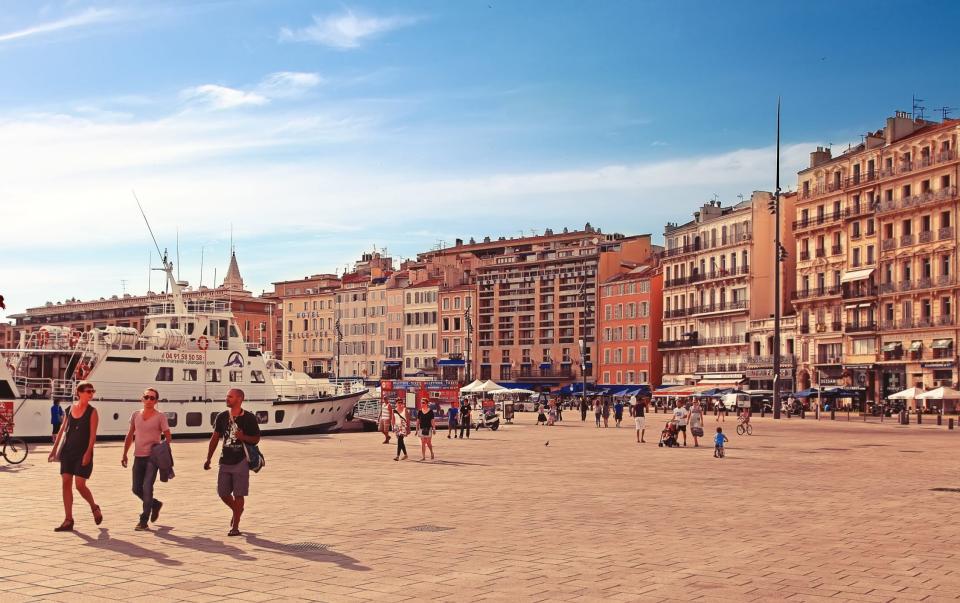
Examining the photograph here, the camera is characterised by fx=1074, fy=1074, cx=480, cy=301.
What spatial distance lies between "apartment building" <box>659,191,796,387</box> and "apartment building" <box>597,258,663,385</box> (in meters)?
1.89

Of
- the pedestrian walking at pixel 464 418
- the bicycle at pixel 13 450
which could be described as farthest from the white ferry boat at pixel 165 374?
the bicycle at pixel 13 450

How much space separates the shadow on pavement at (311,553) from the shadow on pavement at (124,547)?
1137 millimetres

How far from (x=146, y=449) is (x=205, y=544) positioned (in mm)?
1735

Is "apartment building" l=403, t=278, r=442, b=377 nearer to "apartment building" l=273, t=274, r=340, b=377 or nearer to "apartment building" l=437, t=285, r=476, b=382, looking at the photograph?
"apartment building" l=437, t=285, r=476, b=382

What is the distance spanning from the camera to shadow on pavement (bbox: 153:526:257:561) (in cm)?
1090

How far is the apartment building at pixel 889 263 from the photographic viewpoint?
227 ft

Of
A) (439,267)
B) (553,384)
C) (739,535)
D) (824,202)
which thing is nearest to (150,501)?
(739,535)

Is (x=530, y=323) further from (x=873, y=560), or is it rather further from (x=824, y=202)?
(x=873, y=560)

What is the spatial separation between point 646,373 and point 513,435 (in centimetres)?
6112

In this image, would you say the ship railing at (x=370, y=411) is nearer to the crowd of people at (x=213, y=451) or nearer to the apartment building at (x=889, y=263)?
the crowd of people at (x=213, y=451)

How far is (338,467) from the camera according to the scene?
925 inches

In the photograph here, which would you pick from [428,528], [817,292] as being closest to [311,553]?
[428,528]

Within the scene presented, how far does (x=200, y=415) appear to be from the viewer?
3991 centimetres

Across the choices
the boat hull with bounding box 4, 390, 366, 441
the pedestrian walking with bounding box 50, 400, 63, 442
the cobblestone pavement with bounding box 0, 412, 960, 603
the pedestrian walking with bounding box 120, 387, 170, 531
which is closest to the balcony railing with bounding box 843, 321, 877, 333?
the boat hull with bounding box 4, 390, 366, 441
